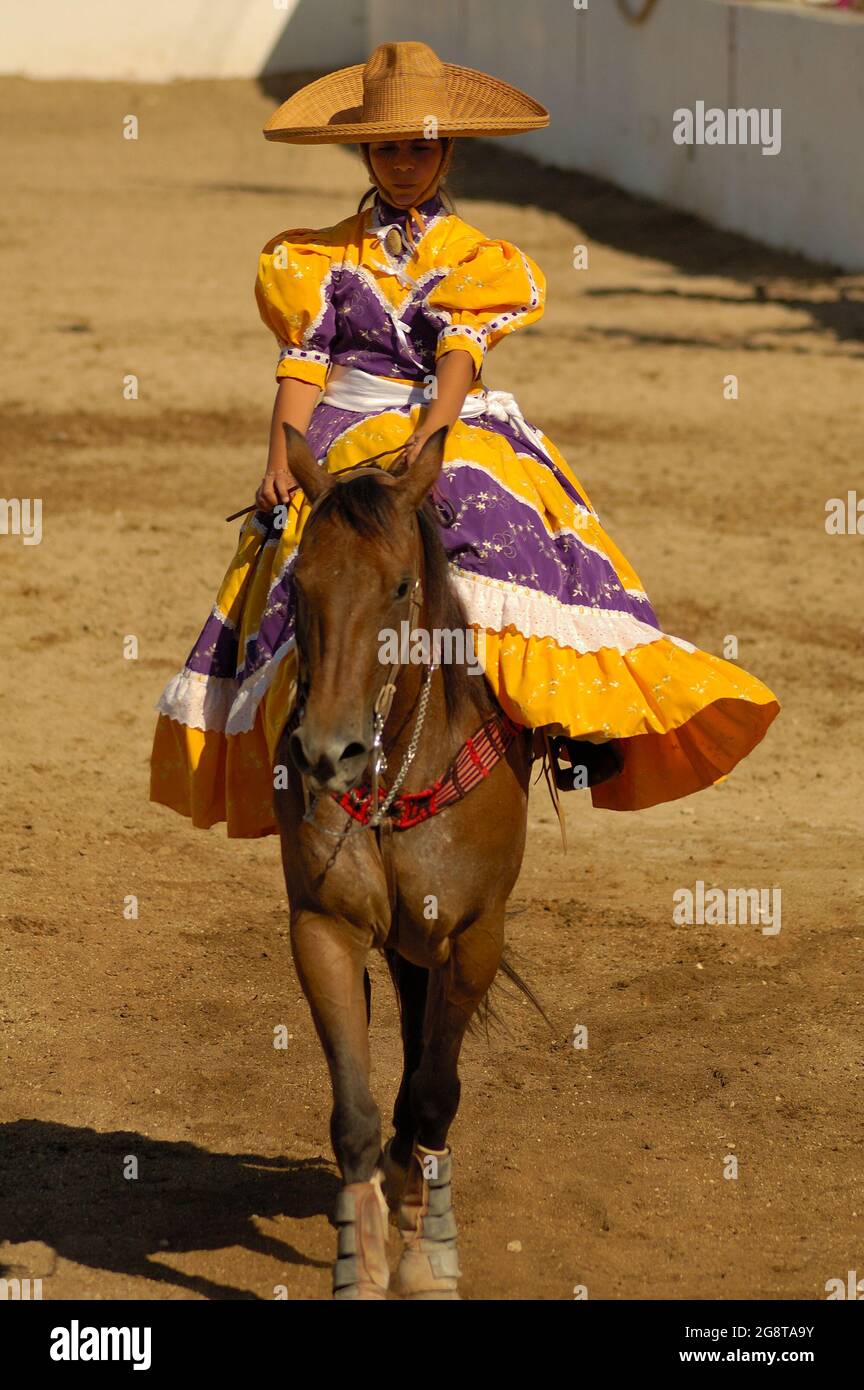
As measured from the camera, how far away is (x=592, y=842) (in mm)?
7844

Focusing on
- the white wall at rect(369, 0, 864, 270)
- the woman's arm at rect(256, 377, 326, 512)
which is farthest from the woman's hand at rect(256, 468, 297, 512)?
the white wall at rect(369, 0, 864, 270)

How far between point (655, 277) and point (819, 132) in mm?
2096

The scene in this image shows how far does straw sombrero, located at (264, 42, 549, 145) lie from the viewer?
4.84 meters

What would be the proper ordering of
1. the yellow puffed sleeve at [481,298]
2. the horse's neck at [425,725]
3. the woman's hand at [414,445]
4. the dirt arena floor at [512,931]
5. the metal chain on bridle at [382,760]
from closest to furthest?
the metal chain on bridle at [382,760], the horse's neck at [425,725], the woman's hand at [414,445], the yellow puffed sleeve at [481,298], the dirt arena floor at [512,931]

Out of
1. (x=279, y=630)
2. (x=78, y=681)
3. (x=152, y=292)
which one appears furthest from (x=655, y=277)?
(x=279, y=630)

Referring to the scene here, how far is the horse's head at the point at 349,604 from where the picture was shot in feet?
12.1

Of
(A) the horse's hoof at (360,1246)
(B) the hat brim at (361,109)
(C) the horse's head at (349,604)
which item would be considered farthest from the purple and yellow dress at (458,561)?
(A) the horse's hoof at (360,1246)

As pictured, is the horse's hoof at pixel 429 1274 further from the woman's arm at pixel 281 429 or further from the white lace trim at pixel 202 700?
the woman's arm at pixel 281 429

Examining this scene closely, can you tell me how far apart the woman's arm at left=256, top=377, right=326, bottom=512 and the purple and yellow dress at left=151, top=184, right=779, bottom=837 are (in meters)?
0.03

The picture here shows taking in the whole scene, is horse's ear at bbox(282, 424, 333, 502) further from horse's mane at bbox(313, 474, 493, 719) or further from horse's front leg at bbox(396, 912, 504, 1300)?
horse's front leg at bbox(396, 912, 504, 1300)

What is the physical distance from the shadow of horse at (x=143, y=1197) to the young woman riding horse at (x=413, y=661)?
35cm

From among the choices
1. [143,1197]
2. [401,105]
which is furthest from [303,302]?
[143,1197]

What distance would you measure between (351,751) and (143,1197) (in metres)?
2.02

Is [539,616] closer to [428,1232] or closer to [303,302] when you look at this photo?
[303,302]
